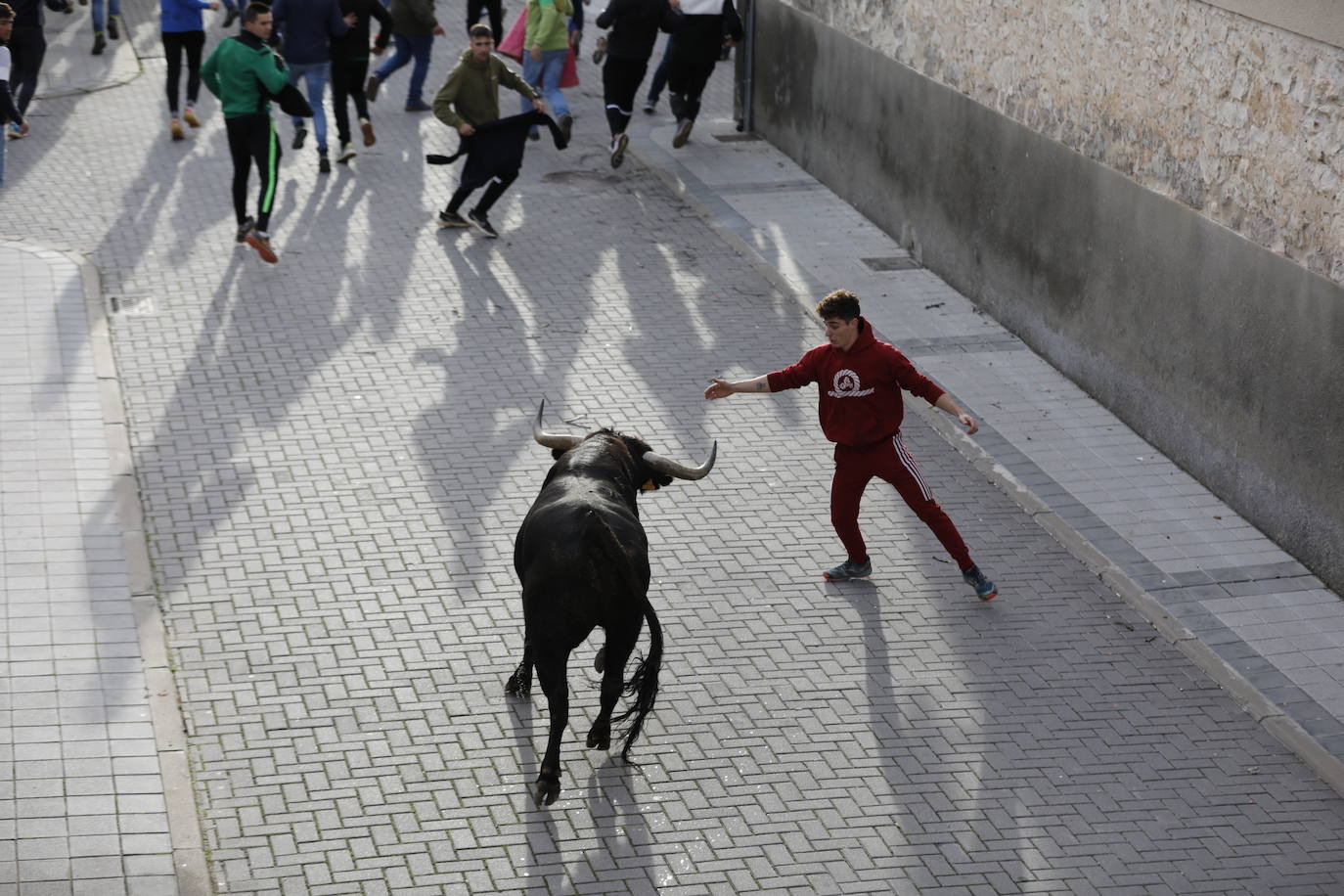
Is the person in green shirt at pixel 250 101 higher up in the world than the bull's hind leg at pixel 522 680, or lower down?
higher up

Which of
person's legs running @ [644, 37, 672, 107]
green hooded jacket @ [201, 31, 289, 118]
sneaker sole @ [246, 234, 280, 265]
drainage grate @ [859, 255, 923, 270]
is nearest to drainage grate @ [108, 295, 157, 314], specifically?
sneaker sole @ [246, 234, 280, 265]

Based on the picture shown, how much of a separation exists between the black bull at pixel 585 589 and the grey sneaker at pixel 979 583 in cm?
237

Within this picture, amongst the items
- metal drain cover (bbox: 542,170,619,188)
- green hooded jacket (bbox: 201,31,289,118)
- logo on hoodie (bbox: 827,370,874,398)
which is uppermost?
green hooded jacket (bbox: 201,31,289,118)

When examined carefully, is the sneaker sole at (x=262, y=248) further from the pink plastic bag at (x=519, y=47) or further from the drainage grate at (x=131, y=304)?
the pink plastic bag at (x=519, y=47)

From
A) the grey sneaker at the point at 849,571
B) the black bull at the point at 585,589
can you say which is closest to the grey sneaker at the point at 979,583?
the grey sneaker at the point at 849,571

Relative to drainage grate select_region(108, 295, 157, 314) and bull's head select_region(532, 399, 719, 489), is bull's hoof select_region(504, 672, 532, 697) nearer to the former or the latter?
bull's head select_region(532, 399, 719, 489)

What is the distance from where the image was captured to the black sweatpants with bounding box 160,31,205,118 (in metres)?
17.0

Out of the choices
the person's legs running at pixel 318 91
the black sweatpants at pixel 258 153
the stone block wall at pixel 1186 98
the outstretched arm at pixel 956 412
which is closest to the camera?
the outstretched arm at pixel 956 412

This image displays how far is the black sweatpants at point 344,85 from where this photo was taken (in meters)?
16.7

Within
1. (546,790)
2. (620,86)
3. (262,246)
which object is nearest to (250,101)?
(262,246)

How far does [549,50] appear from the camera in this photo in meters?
17.9

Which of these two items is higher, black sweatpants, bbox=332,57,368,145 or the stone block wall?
the stone block wall

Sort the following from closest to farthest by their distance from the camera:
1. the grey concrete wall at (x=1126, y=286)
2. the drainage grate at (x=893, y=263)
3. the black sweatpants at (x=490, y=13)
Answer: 1. the grey concrete wall at (x=1126, y=286)
2. the drainage grate at (x=893, y=263)
3. the black sweatpants at (x=490, y=13)

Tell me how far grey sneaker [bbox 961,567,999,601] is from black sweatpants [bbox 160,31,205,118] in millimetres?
11503
